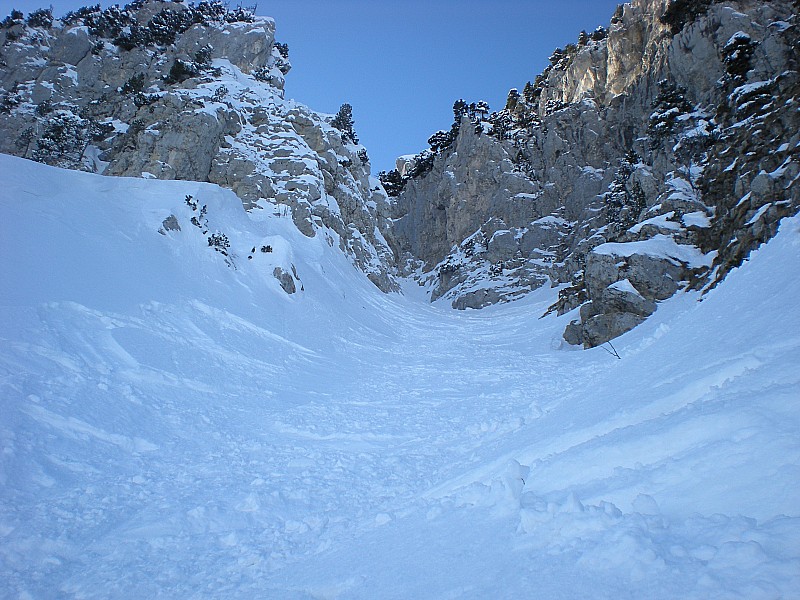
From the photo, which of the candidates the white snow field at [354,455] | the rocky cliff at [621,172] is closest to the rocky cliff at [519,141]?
the rocky cliff at [621,172]

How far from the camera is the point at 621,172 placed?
122ft

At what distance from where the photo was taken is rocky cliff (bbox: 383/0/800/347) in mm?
16141

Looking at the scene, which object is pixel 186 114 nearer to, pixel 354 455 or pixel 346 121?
pixel 346 121

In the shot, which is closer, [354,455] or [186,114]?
[354,455]

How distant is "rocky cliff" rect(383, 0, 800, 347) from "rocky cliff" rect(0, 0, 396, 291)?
616 inches

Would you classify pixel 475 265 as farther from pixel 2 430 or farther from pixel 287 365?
pixel 2 430

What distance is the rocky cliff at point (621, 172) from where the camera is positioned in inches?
635

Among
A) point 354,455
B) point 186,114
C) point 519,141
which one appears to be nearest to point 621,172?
point 519,141

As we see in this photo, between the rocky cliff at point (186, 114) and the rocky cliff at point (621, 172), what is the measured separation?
15646 mm

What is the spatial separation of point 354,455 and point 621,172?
39.6m

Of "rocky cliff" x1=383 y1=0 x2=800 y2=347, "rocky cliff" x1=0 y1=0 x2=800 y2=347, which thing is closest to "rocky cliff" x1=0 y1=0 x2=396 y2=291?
"rocky cliff" x1=0 y1=0 x2=800 y2=347

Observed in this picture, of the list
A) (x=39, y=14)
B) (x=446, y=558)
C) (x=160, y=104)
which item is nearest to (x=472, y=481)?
(x=446, y=558)

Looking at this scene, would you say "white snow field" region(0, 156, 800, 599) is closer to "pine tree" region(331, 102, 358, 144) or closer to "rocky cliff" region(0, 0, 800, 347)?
"rocky cliff" region(0, 0, 800, 347)

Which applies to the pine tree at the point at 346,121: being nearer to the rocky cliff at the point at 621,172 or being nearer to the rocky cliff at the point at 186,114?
the rocky cliff at the point at 186,114
